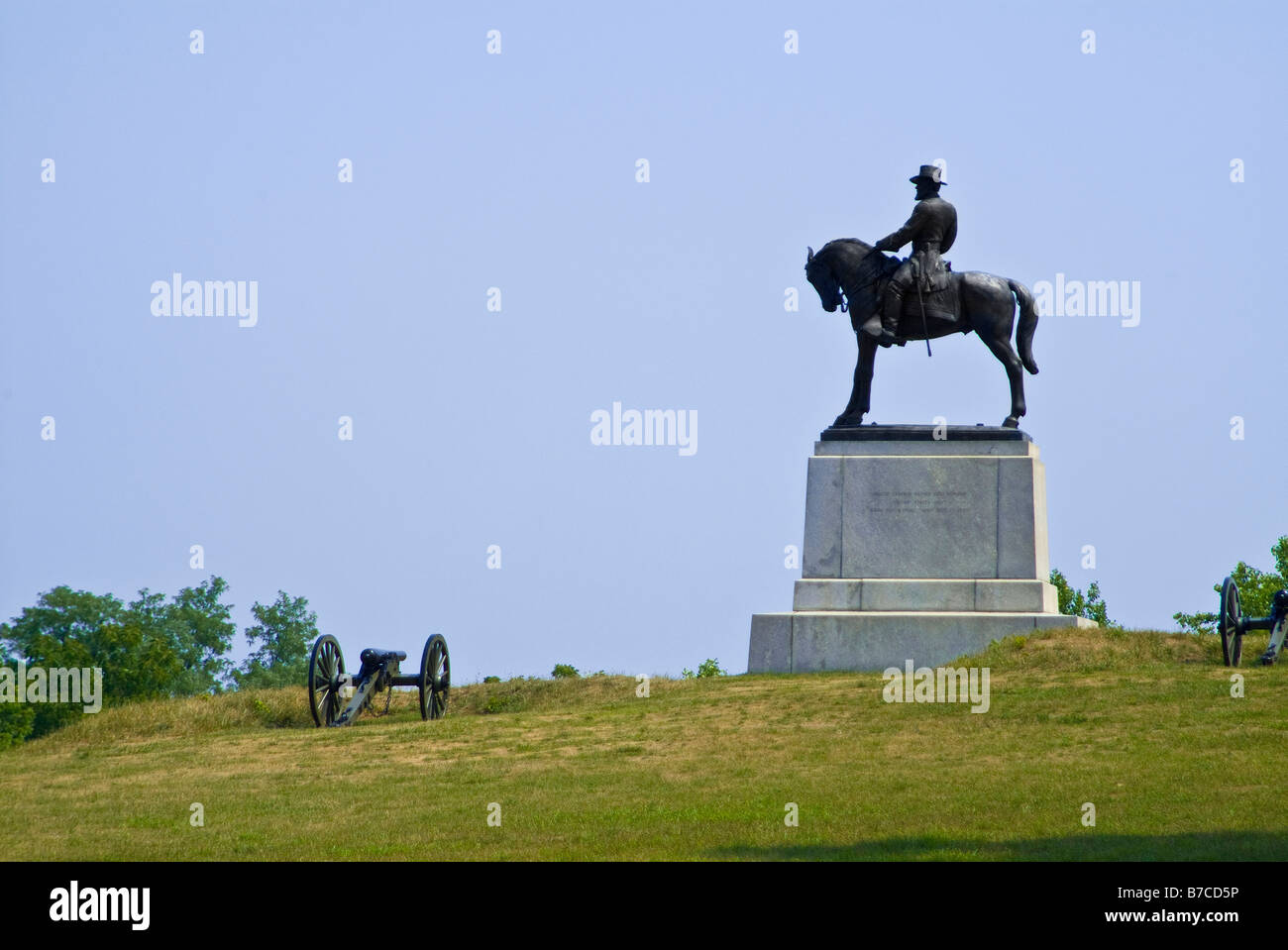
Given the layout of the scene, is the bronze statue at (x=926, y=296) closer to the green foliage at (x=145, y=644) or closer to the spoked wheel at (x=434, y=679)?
the spoked wheel at (x=434, y=679)

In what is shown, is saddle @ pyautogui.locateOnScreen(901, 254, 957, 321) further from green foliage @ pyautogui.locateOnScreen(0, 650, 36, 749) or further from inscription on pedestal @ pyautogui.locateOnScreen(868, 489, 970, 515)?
green foliage @ pyautogui.locateOnScreen(0, 650, 36, 749)

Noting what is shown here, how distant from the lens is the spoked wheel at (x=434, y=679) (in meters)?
22.3

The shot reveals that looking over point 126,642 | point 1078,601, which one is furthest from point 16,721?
point 1078,601

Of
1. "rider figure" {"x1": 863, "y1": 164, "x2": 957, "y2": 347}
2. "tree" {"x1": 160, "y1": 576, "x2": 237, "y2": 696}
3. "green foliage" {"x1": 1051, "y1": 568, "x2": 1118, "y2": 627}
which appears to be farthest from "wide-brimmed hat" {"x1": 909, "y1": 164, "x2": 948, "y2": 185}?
"tree" {"x1": 160, "y1": 576, "x2": 237, "y2": 696}

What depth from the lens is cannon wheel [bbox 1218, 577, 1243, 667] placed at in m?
20.4

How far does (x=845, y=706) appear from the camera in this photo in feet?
62.6

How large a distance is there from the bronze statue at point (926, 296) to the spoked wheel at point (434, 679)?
650cm

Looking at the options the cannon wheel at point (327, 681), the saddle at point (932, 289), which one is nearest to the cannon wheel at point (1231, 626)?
the saddle at point (932, 289)

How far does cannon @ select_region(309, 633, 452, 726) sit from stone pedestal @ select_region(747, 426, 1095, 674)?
4380 mm

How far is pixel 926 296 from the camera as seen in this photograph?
81.3ft

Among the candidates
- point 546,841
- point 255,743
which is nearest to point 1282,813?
point 546,841
